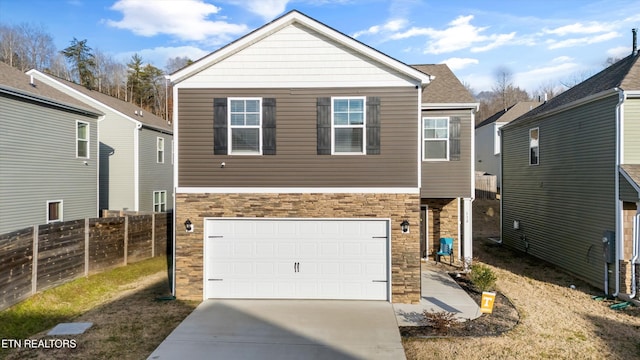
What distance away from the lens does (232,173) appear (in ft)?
30.6

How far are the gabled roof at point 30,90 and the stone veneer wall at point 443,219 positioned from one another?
13.4 meters

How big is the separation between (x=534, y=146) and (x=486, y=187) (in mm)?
11439

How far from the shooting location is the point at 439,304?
8773 mm

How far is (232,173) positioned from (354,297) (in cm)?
437

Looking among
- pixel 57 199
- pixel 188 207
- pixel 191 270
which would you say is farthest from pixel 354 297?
pixel 57 199

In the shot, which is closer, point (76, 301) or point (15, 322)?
point (15, 322)

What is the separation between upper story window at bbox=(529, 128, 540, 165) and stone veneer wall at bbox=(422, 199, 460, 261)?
417 cm

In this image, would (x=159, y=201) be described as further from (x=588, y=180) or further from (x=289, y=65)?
(x=588, y=180)

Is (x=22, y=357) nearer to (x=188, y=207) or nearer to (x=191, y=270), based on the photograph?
(x=191, y=270)

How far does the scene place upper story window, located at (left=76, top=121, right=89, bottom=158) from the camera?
14275 millimetres

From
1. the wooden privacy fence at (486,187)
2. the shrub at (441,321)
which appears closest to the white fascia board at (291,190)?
the shrub at (441,321)

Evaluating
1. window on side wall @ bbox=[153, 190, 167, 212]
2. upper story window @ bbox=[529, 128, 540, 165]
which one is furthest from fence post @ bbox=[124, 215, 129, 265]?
upper story window @ bbox=[529, 128, 540, 165]

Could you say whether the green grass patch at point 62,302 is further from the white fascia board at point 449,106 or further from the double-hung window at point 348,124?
the white fascia board at point 449,106

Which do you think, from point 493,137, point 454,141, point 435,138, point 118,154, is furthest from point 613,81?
point 493,137
